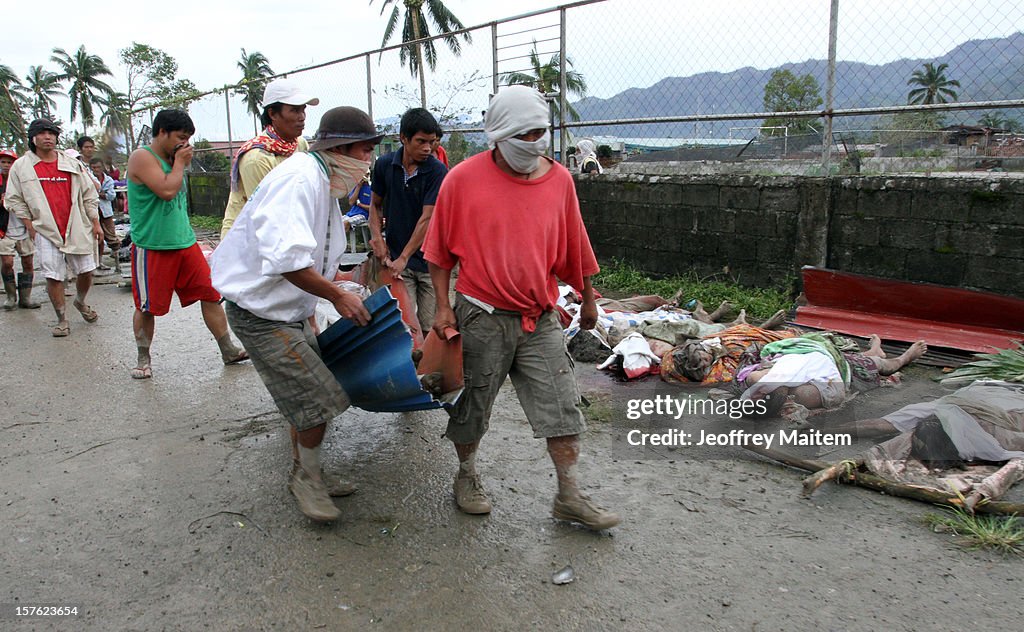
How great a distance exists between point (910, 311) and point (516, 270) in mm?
3746

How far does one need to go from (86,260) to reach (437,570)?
569cm

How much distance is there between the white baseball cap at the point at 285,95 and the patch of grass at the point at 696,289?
3.81 m

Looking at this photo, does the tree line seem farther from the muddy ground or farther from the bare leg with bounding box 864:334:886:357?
the muddy ground

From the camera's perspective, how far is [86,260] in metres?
6.95

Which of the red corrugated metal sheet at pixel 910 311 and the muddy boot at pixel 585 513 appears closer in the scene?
the muddy boot at pixel 585 513

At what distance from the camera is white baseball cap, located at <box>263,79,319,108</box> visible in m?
3.82

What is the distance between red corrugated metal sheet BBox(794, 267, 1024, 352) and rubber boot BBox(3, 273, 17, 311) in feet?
24.9

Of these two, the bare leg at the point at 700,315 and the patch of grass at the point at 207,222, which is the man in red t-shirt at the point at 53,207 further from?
the patch of grass at the point at 207,222

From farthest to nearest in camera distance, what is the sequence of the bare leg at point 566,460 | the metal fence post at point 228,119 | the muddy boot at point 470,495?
the metal fence post at point 228,119 → the muddy boot at point 470,495 → the bare leg at point 566,460

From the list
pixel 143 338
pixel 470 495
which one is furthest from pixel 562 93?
pixel 470 495

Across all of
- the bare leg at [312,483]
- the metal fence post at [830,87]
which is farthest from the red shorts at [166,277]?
the metal fence post at [830,87]

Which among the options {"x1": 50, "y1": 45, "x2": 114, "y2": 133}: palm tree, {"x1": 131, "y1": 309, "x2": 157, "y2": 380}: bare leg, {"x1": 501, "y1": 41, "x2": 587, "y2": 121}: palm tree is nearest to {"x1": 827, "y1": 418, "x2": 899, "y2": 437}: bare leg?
{"x1": 131, "y1": 309, "x2": 157, "y2": 380}: bare leg

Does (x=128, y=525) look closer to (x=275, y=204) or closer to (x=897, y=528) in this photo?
(x=275, y=204)

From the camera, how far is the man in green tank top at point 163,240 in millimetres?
4918
